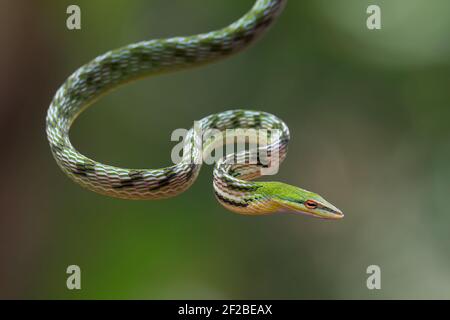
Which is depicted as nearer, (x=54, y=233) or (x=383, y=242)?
(x=54, y=233)

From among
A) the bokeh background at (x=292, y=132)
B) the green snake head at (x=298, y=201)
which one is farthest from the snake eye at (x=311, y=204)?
the bokeh background at (x=292, y=132)

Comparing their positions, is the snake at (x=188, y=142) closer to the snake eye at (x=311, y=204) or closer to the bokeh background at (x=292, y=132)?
the snake eye at (x=311, y=204)

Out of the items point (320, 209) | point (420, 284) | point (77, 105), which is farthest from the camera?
point (420, 284)

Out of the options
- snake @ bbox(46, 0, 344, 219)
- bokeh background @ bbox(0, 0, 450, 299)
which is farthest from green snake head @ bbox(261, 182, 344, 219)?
bokeh background @ bbox(0, 0, 450, 299)

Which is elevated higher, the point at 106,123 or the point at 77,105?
the point at 106,123

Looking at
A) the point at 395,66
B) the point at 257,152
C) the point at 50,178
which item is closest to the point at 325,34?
the point at 395,66

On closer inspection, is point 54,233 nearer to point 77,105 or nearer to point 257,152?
point 77,105

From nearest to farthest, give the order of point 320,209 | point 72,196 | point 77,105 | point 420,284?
point 320,209 → point 77,105 → point 72,196 → point 420,284

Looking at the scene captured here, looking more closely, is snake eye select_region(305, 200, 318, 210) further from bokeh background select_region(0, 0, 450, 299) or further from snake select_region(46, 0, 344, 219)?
bokeh background select_region(0, 0, 450, 299)

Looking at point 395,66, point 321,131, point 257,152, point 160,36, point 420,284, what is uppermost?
point 160,36
